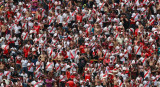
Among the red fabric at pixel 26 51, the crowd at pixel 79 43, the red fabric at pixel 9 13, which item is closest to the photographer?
the crowd at pixel 79 43

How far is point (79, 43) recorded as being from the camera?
36625 millimetres

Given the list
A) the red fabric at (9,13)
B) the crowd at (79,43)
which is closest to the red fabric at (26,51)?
the crowd at (79,43)

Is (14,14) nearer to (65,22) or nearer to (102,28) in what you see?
(65,22)

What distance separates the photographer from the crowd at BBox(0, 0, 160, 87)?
33750 mm

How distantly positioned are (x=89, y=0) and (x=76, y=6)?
1.06m

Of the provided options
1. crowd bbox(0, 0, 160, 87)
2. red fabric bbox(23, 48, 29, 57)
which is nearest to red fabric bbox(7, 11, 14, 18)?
crowd bbox(0, 0, 160, 87)

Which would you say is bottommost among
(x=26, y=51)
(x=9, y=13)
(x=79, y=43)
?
(x=26, y=51)

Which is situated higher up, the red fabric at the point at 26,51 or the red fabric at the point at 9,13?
the red fabric at the point at 9,13

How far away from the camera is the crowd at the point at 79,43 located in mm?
33750

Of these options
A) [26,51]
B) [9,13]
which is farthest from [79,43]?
[9,13]

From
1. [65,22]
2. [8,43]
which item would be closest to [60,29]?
[65,22]

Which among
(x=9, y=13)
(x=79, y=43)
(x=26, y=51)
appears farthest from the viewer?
(x=9, y=13)

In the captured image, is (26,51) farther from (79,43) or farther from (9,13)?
(9,13)

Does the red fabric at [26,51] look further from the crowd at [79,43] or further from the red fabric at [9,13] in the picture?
the red fabric at [9,13]
